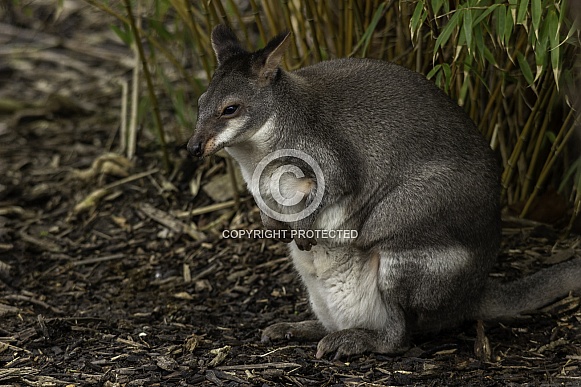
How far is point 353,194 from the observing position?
4438 mm

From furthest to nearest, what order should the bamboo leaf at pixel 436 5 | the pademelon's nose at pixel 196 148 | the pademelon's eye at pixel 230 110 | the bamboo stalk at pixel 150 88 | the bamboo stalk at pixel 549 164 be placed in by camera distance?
the bamboo stalk at pixel 150 88 < the bamboo stalk at pixel 549 164 < the bamboo leaf at pixel 436 5 < the pademelon's eye at pixel 230 110 < the pademelon's nose at pixel 196 148

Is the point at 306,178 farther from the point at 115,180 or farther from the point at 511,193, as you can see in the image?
the point at 115,180

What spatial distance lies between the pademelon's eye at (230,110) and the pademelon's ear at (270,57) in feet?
0.63

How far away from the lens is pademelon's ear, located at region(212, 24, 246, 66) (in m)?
4.45

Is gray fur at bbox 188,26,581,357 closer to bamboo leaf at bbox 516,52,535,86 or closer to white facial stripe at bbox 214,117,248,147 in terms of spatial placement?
white facial stripe at bbox 214,117,248,147

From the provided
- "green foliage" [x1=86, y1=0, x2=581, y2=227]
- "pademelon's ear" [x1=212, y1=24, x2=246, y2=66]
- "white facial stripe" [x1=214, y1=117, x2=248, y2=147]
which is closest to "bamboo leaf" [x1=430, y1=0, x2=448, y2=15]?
"green foliage" [x1=86, y1=0, x2=581, y2=227]

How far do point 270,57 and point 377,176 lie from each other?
79cm

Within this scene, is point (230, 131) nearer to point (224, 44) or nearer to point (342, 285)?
point (224, 44)

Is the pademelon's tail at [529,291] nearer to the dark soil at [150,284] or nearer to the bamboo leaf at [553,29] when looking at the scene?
the dark soil at [150,284]

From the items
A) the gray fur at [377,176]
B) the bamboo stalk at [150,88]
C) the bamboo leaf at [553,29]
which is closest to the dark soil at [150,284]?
the bamboo stalk at [150,88]

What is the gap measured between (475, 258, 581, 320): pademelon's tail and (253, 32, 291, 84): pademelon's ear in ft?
5.31

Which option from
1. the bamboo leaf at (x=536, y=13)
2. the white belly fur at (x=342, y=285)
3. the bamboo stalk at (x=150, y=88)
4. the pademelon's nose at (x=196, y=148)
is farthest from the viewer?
the bamboo stalk at (x=150, y=88)

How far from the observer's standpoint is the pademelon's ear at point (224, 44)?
14.6 feet

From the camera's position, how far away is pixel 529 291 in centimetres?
477
